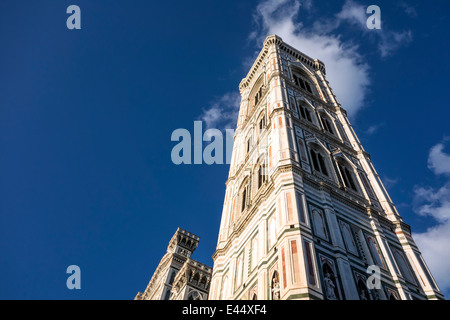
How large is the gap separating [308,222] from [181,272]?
55.8 ft

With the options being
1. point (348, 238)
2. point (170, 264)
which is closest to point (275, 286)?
point (348, 238)

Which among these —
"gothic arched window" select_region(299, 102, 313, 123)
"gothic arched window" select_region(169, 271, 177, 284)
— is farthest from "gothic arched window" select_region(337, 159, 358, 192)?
"gothic arched window" select_region(169, 271, 177, 284)

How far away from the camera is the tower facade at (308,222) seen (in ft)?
33.0

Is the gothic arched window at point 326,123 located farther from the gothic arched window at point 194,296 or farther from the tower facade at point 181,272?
the gothic arched window at point 194,296

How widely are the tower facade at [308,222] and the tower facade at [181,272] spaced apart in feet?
29.6

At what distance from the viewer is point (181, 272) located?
2636 centimetres

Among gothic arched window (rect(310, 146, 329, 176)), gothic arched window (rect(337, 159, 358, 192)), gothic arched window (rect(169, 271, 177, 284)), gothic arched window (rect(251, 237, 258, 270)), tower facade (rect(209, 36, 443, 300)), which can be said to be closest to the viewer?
tower facade (rect(209, 36, 443, 300))

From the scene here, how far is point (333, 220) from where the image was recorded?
12.2 m

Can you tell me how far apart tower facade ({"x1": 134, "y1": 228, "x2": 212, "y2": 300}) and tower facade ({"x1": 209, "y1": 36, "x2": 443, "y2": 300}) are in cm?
902

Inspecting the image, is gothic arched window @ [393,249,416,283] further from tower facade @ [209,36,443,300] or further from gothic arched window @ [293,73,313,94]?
Result: gothic arched window @ [293,73,313,94]

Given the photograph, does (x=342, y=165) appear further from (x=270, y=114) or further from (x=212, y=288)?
(x=212, y=288)

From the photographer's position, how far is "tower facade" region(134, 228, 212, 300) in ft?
82.4

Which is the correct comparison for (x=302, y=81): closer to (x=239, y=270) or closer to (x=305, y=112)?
(x=305, y=112)
